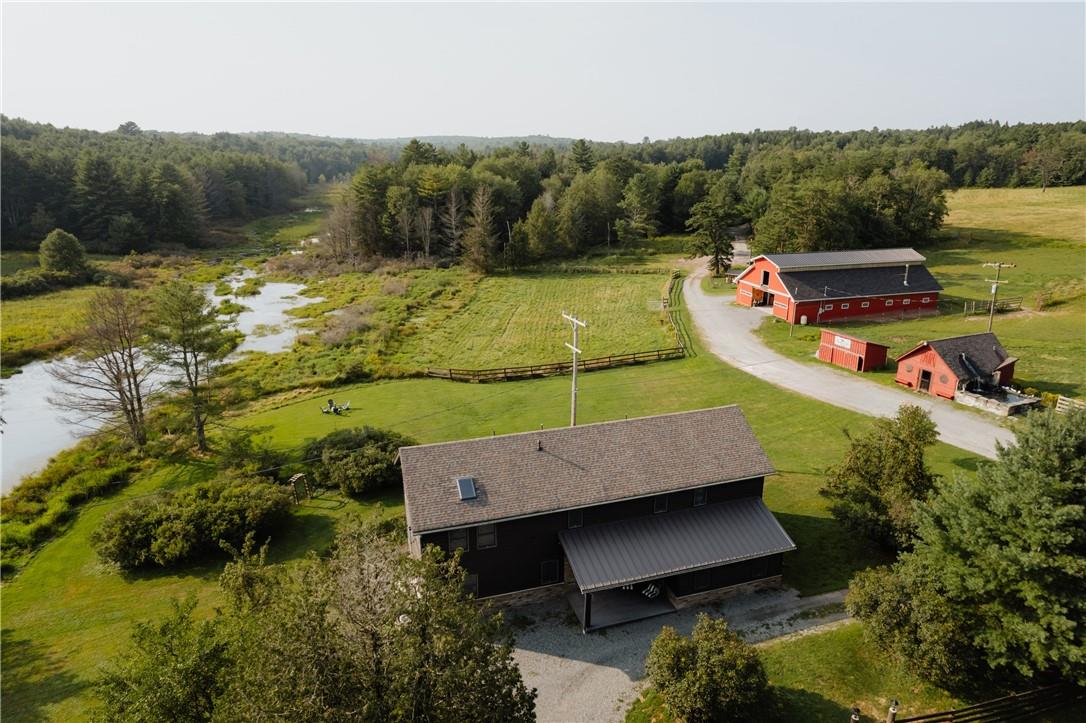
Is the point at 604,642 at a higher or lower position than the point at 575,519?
lower

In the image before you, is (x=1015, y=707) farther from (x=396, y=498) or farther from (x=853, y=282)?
(x=853, y=282)

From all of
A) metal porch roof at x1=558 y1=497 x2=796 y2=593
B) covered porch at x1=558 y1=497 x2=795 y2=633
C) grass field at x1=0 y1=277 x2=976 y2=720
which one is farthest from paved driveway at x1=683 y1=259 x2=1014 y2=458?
covered porch at x1=558 y1=497 x2=795 y2=633

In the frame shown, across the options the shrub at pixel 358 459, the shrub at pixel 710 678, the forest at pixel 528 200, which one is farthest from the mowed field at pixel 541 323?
the shrub at pixel 710 678

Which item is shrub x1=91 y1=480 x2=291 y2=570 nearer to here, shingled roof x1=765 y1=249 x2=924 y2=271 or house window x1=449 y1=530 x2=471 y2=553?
house window x1=449 y1=530 x2=471 y2=553

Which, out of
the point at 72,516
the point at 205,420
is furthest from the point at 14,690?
the point at 205,420

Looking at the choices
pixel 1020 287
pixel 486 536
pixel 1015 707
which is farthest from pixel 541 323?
pixel 1020 287

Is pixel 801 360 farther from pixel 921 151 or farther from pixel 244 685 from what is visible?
pixel 921 151
